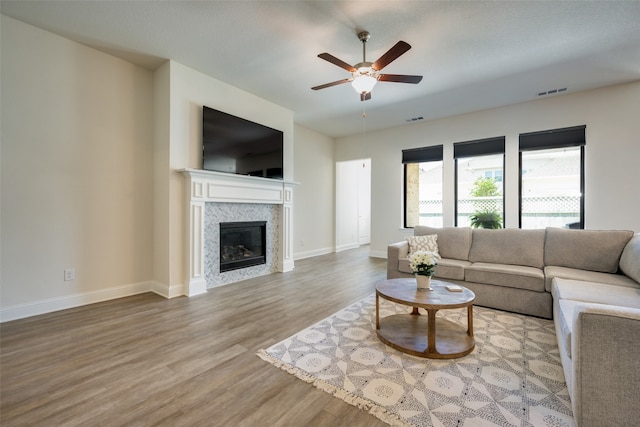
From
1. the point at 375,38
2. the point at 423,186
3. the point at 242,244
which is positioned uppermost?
the point at 375,38

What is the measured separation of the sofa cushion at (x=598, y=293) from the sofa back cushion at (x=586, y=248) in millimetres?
610

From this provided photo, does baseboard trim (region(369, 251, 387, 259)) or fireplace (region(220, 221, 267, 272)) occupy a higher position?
fireplace (region(220, 221, 267, 272))

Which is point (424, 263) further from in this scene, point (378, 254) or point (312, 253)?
point (312, 253)

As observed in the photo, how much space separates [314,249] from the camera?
22.0 ft

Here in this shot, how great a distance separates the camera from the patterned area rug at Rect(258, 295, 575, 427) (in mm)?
1521

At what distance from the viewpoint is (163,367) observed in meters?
1.97

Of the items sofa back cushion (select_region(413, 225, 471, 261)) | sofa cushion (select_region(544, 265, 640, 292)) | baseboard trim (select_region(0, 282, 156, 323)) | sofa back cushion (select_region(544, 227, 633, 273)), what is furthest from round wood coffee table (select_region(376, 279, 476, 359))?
baseboard trim (select_region(0, 282, 156, 323))

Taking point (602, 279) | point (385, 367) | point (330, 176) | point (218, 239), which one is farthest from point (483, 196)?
point (218, 239)

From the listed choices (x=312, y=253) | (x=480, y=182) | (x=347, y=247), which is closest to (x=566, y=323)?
(x=480, y=182)

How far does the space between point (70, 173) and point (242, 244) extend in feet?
7.59

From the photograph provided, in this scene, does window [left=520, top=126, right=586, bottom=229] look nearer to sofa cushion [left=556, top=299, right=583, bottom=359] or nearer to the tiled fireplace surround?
sofa cushion [left=556, top=299, right=583, bottom=359]

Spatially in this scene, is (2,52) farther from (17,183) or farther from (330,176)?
(330,176)

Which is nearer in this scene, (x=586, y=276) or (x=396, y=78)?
(x=586, y=276)

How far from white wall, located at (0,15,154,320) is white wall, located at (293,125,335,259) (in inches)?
121
